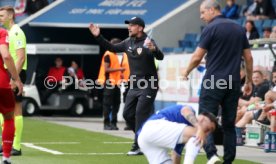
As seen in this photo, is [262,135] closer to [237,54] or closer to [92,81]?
[237,54]

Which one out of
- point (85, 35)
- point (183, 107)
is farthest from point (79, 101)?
point (183, 107)

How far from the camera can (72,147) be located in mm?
14375

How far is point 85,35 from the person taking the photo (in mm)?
27797

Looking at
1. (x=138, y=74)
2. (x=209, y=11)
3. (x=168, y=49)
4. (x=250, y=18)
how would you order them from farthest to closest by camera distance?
(x=168, y=49) → (x=250, y=18) → (x=138, y=74) → (x=209, y=11)

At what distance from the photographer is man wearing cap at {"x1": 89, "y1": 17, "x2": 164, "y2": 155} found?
12852mm

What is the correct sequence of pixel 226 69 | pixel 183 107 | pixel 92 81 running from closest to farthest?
pixel 183 107 < pixel 226 69 < pixel 92 81

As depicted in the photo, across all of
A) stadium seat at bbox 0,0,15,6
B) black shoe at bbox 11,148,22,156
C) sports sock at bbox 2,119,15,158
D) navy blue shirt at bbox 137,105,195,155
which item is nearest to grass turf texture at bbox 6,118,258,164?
black shoe at bbox 11,148,22,156

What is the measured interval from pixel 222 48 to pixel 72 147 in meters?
4.34

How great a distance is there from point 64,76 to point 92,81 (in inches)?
71.4

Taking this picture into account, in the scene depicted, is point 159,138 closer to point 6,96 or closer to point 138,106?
point 6,96

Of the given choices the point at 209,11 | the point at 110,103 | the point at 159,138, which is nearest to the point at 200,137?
the point at 159,138

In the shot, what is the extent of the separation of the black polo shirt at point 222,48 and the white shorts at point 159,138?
1.76m

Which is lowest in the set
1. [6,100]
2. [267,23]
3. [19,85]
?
[6,100]

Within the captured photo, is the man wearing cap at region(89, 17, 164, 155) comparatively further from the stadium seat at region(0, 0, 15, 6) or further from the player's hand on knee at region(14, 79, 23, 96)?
the stadium seat at region(0, 0, 15, 6)
